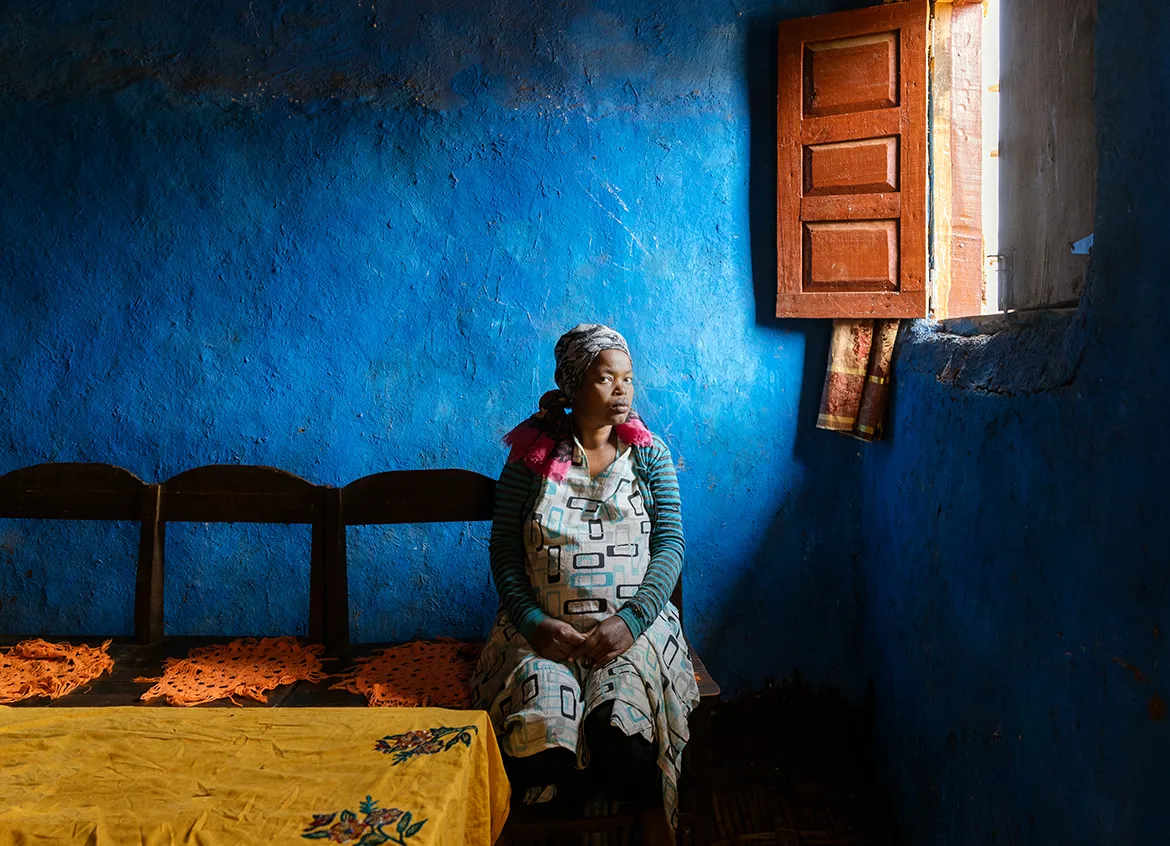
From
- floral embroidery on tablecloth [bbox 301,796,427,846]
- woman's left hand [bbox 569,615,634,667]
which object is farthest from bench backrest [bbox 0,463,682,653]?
floral embroidery on tablecloth [bbox 301,796,427,846]

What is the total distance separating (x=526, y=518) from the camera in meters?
2.49

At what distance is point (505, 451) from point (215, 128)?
1.64m

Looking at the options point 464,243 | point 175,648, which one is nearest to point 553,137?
point 464,243

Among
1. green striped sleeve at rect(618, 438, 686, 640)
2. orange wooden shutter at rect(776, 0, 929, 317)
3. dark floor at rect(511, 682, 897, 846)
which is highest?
orange wooden shutter at rect(776, 0, 929, 317)

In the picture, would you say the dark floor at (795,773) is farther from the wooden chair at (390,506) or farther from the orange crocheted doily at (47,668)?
the orange crocheted doily at (47,668)

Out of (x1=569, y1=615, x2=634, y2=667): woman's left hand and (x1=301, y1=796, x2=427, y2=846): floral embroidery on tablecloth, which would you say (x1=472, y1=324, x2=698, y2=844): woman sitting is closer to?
(x1=569, y1=615, x2=634, y2=667): woman's left hand

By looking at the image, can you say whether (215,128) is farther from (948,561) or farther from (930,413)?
(948,561)

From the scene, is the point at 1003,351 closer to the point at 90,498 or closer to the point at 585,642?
the point at 585,642

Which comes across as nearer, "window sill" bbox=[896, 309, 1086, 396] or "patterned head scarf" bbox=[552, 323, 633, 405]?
"window sill" bbox=[896, 309, 1086, 396]

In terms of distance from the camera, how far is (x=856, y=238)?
118 inches

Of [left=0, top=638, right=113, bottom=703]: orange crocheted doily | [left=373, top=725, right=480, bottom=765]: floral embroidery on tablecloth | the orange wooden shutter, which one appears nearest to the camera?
[left=373, top=725, right=480, bottom=765]: floral embroidery on tablecloth

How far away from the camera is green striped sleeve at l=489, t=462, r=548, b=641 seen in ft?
7.91

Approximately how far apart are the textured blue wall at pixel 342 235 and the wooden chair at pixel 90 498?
0.34m

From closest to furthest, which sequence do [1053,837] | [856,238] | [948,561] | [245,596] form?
[1053,837], [948,561], [856,238], [245,596]
